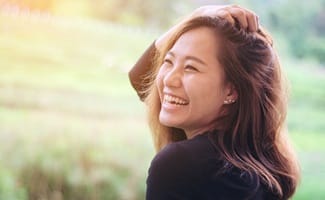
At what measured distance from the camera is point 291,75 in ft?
8.27

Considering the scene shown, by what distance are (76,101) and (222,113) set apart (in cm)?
101

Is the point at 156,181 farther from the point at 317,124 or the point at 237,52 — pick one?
the point at 317,124

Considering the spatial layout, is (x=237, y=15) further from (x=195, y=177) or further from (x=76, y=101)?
(x=76, y=101)

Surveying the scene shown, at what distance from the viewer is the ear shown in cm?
135

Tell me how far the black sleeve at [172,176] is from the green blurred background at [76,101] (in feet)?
3.23

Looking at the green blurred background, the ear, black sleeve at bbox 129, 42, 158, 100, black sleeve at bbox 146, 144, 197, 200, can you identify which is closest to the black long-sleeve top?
black sleeve at bbox 146, 144, 197, 200

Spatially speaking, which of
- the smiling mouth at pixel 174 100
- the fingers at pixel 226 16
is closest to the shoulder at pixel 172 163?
the smiling mouth at pixel 174 100

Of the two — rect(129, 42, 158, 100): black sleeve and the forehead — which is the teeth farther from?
rect(129, 42, 158, 100): black sleeve

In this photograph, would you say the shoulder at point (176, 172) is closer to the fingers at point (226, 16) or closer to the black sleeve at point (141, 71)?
the fingers at point (226, 16)

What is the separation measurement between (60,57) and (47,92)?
0.13 meters

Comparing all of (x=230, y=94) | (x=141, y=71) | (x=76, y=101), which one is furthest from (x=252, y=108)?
(x=76, y=101)

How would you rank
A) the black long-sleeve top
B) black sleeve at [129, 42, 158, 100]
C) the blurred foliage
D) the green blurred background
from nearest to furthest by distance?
the black long-sleeve top
black sleeve at [129, 42, 158, 100]
the green blurred background
the blurred foliage

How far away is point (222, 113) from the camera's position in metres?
1.37

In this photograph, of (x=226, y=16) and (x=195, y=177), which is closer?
(x=195, y=177)
